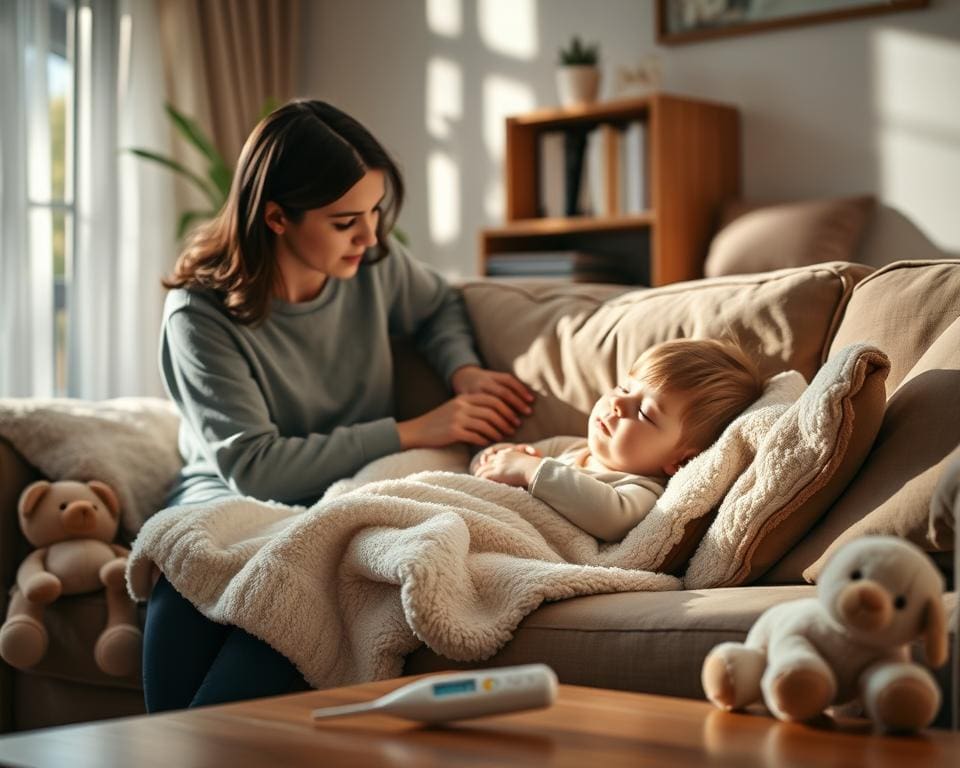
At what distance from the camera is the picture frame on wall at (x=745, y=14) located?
3.42m

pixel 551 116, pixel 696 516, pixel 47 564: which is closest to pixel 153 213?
pixel 551 116

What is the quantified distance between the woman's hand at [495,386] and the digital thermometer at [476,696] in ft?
3.74

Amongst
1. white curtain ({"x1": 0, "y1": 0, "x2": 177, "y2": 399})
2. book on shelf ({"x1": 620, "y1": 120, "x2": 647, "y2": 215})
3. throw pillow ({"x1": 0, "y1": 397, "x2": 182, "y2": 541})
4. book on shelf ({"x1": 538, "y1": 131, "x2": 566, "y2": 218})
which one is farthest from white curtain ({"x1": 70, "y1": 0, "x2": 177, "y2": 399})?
throw pillow ({"x1": 0, "y1": 397, "x2": 182, "y2": 541})

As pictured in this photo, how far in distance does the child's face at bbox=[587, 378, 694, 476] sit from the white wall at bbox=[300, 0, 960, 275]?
1.83 meters

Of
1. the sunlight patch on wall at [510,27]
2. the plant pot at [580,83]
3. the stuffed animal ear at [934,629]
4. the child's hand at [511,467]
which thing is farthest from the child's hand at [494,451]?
the sunlight patch on wall at [510,27]

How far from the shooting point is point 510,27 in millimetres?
4121

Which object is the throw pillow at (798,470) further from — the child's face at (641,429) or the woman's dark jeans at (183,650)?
the woman's dark jeans at (183,650)

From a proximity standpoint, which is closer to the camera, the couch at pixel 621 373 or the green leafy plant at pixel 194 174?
the couch at pixel 621 373

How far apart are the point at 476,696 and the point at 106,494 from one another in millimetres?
1284

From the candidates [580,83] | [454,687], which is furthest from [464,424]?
[580,83]

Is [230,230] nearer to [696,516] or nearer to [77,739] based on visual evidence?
[696,516]

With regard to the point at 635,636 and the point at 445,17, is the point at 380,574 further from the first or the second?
the point at 445,17

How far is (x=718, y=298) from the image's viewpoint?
204 cm

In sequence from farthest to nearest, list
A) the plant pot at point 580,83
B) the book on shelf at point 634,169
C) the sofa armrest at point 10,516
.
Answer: the plant pot at point 580,83, the book on shelf at point 634,169, the sofa armrest at point 10,516
